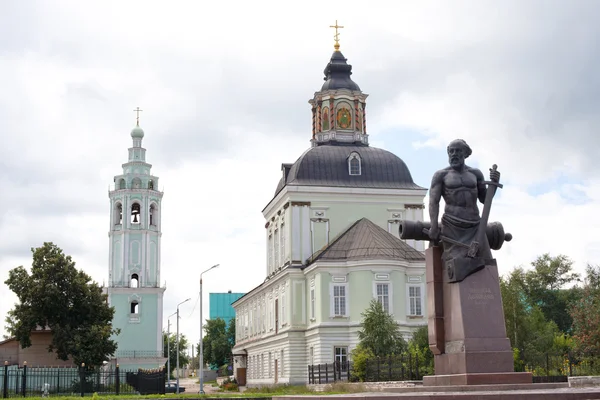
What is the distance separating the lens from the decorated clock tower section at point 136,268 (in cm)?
7625

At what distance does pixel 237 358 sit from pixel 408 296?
27.4 meters

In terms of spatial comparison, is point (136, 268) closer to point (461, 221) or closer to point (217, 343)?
point (217, 343)

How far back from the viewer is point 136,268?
78.0 m

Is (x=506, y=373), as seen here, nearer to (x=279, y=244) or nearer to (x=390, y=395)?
(x=390, y=395)

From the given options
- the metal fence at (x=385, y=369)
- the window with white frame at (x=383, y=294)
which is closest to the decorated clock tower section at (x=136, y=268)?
the window with white frame at (x=383, y=294)

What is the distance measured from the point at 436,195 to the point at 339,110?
47.9m

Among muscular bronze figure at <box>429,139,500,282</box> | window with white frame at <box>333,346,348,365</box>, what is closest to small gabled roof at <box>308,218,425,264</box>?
window with white frame at <box>333,346,348,365</box>

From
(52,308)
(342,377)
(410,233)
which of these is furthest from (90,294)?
(410,233)

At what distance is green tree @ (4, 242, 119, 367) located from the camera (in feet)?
162

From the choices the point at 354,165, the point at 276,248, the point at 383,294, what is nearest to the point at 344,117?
the point at 354,165

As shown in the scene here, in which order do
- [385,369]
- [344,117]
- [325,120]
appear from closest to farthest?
[385,369]
[344,117]
[325,120]

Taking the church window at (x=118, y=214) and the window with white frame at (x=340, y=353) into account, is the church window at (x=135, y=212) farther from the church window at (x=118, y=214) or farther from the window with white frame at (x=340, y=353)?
the window with white frame at (x=340, y=353)

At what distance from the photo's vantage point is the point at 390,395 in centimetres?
1284

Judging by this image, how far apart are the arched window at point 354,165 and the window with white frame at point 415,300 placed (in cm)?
1139
